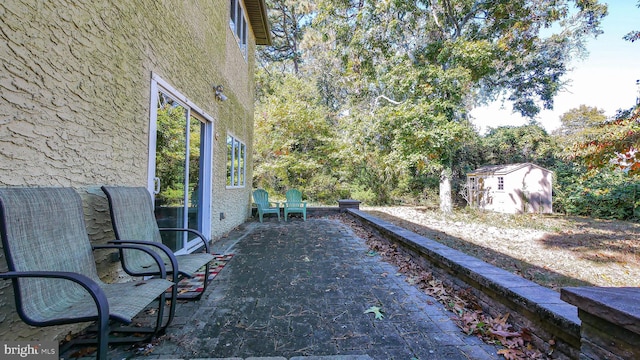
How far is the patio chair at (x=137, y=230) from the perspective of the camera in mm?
1994

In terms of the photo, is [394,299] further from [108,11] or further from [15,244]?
[108,11]

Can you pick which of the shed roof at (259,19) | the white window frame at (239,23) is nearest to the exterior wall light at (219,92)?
the white window frame at (239,23)

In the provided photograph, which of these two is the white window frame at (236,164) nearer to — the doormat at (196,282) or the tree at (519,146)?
the doormat at (196,282)

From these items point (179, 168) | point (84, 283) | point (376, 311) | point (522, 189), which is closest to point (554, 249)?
point (376, 311)

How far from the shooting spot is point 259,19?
7273 mm

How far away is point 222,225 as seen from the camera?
531 cm

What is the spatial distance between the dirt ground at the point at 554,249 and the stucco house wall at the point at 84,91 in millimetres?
4598

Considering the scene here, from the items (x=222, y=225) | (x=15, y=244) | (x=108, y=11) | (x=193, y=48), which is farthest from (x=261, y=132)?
(x=15, y=244)

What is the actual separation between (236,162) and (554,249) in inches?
268

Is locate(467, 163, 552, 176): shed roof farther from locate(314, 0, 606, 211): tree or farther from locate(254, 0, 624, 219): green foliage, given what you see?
locate(314, 0, 606, 211): tree

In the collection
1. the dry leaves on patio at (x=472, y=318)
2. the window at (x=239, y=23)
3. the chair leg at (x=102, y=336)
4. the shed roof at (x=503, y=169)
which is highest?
the window at (x=239, y=23)

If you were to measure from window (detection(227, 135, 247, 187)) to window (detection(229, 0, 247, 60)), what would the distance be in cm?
229

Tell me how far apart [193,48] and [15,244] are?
11.0 feet

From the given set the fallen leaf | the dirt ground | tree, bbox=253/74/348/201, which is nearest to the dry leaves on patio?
the fallen leaf
